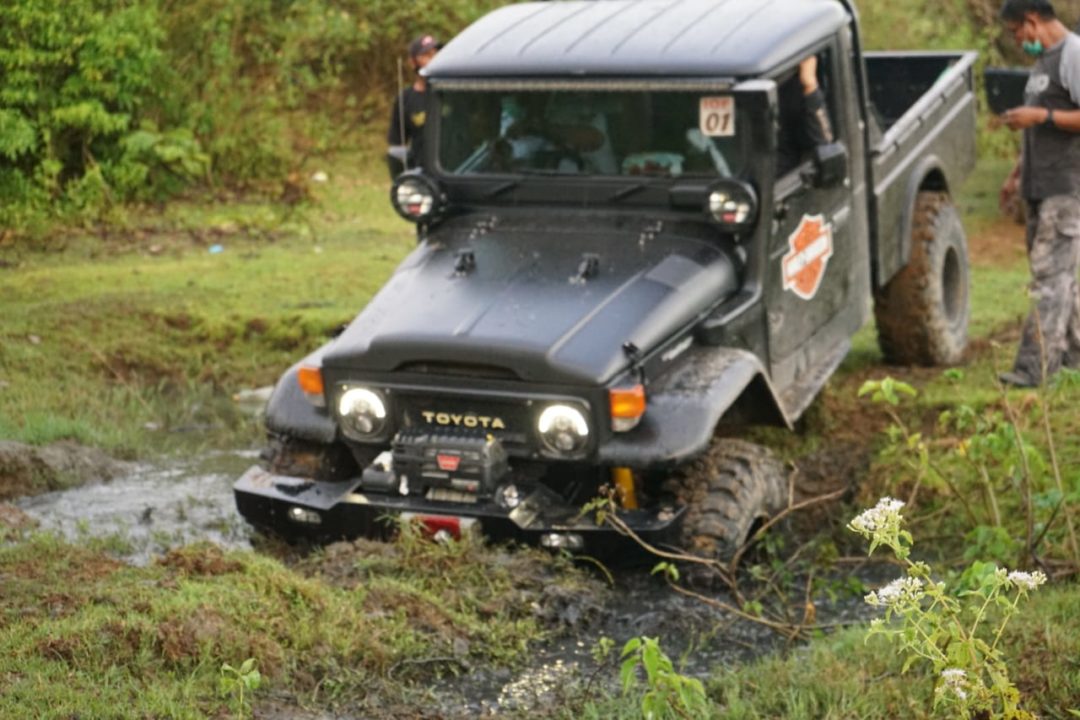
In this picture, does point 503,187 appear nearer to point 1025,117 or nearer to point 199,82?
point 1025,117

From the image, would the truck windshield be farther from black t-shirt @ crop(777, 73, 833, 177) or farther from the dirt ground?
the dirt ground

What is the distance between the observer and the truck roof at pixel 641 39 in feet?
23.1

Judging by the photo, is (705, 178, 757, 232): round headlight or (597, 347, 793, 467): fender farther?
(705, 178, 757, 232): round headlight

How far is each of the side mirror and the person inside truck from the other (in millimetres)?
113

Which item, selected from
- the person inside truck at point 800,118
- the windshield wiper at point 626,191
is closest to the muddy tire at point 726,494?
the windshield wiper at point 626,191

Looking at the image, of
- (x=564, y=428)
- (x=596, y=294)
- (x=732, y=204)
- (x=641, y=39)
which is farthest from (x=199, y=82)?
(x=564, y=428)

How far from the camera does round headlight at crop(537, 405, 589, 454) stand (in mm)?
6285

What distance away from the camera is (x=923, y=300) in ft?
29.8

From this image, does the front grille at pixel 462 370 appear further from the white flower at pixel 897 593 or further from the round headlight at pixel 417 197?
the white flower at pixel 897 593

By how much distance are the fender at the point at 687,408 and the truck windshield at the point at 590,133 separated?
32.6 inches

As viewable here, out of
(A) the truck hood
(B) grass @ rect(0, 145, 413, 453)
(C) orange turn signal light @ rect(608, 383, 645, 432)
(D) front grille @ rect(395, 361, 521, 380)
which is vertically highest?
(A) the truck hood

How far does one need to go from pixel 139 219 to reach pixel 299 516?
6.70 metres

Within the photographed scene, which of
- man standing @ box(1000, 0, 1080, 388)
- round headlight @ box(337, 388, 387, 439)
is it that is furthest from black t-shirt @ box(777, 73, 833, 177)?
round headlight @ box(337, 388, 387, 439)

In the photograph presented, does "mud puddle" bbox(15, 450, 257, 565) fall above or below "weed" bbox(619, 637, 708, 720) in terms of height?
below
